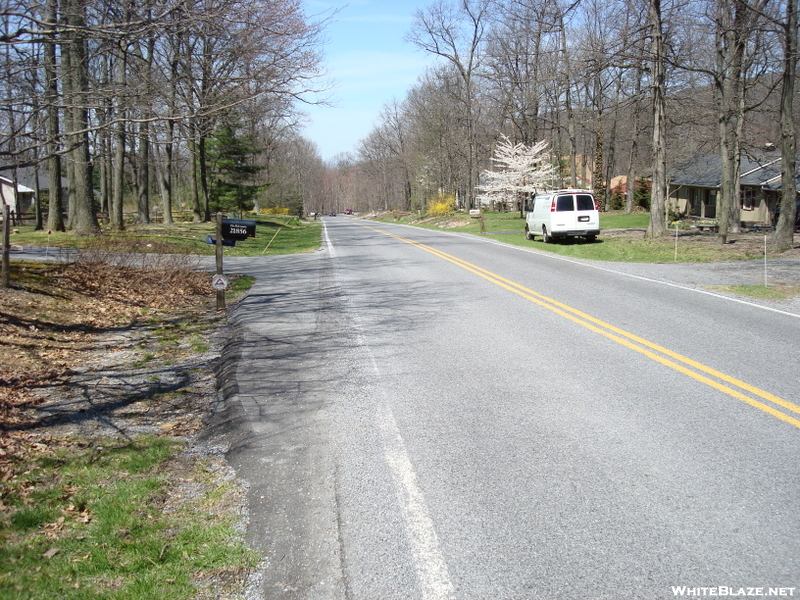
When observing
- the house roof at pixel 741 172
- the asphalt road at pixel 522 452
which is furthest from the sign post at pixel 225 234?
the house roof at pixel 741 172

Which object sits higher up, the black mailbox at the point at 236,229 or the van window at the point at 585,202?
the van window at the point at 585,202

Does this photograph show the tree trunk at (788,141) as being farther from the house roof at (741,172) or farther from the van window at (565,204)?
the house roof at (741,172)

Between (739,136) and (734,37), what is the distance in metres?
7.49

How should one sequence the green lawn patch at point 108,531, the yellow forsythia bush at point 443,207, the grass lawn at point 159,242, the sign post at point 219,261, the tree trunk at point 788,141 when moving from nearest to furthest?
1. the green lawn patch at point 108,531
2. the sign post at point 219,261
3. the grass lawn at point 159,242
4. the tree trunk at point 788,141
5. the yellow forsythia bush at point 443,207

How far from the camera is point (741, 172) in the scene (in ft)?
136

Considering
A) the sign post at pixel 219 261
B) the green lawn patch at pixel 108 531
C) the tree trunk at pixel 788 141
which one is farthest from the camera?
the tree trunk at pixel 788 141

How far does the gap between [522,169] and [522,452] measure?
53.5 meters

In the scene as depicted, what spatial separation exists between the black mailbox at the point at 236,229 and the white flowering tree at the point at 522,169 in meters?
46.0

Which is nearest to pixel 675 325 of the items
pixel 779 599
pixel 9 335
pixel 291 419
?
pixel 291 419

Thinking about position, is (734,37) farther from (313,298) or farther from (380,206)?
(380,206)

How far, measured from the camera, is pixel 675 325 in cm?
918

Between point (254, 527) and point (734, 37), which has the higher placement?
point (734, 37)

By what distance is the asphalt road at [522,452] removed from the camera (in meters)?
3.35

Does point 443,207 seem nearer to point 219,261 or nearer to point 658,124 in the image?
point 658,124
